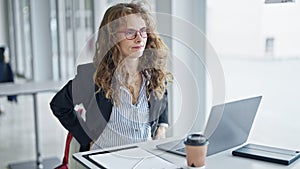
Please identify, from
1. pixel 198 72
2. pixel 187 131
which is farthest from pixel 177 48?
pixel 187 131

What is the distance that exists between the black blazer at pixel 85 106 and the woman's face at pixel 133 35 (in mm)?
211

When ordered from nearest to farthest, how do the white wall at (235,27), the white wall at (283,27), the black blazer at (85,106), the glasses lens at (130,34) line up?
the glasses lens at (130,34)
the black blazer at (85,106)
the white wall at (283,27)
the white wall at (235,27)

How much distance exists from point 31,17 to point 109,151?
235 inches

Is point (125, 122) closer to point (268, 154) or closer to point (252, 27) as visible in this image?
point (268, 154)

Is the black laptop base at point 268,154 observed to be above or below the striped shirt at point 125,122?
below

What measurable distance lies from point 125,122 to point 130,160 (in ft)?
0.76

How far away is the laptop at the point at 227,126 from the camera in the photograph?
1541 mm

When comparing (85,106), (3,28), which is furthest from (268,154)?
(3,28)

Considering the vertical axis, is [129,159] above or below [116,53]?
below

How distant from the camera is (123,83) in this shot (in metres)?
1.74

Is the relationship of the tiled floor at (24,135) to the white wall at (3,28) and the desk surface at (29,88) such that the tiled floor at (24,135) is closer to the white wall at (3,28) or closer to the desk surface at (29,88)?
the desk surface at (29,88)

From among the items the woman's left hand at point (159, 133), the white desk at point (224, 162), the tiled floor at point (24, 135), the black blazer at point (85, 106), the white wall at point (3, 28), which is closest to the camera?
the white desk at point (224, 162)

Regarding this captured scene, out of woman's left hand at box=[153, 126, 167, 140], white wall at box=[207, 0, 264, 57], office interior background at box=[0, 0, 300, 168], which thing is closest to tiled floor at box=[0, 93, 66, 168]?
office interior background at box=[0, 0, 300, 168]

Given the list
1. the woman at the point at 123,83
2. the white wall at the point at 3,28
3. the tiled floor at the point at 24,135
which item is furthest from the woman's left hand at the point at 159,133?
the white wall at the point at 3,28
